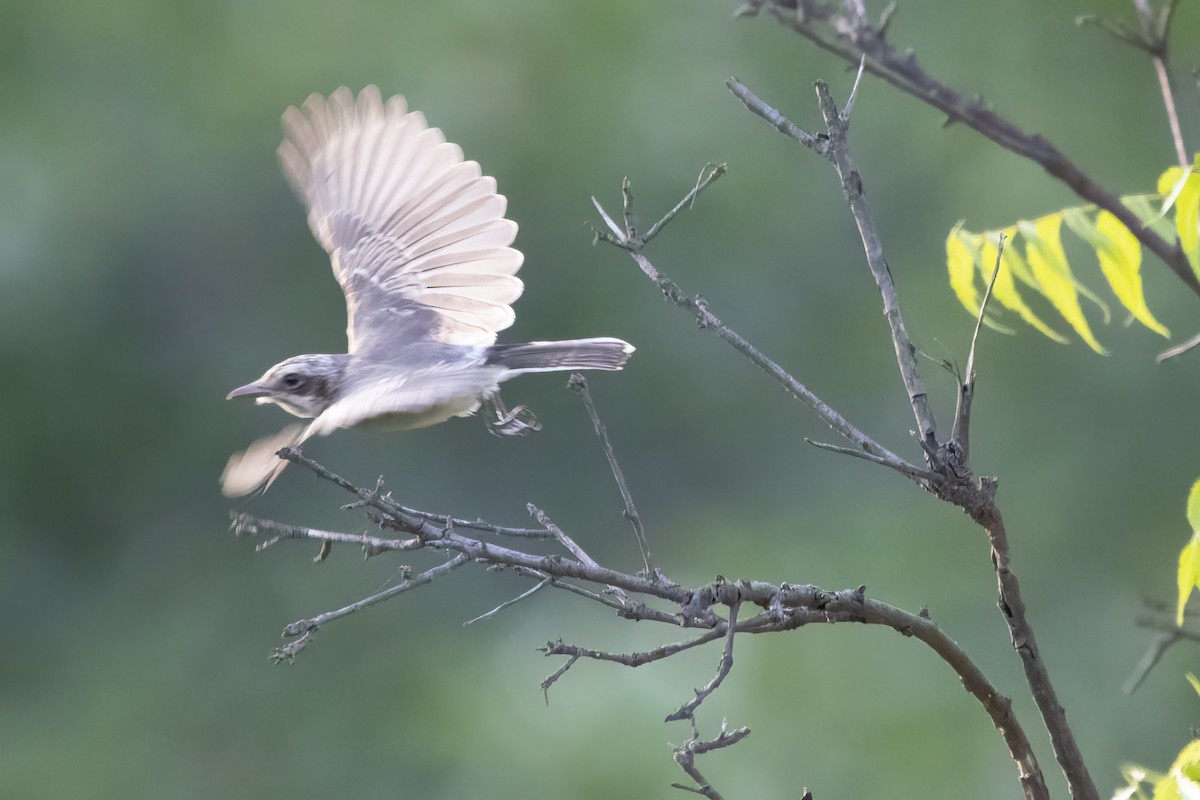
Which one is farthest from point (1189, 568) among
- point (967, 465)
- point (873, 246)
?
point (873, 246)

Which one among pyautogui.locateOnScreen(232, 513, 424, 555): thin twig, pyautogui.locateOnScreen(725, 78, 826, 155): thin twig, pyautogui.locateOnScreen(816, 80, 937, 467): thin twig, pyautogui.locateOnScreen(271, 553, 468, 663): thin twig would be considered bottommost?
pyautogui.locateOnScreen(271, 553, 468, 663): thin twig

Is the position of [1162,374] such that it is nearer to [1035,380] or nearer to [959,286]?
[1035,380]

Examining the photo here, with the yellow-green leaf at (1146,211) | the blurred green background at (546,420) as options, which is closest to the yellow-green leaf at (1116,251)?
the yellow-green leaf at (1146,211)

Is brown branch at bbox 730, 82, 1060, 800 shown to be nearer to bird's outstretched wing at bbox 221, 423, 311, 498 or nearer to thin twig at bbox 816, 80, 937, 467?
thin twig at bbox 816, 80, 937, 467

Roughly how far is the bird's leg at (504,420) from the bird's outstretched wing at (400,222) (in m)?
0.30

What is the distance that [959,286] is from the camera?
44.1 inches

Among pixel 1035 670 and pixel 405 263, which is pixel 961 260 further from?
pixel 405 263

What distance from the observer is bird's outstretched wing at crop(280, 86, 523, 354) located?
6.07 ft

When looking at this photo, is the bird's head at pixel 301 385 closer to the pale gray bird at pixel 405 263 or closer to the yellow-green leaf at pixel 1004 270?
the pale gray bird at pixel 405 263

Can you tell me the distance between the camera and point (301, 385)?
1717mm

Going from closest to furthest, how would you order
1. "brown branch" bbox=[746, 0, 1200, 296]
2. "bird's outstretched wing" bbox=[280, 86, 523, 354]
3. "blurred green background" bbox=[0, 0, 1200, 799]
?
"brown branch" bbox=[746, 0, 1200, 296]
"bird's outstretched wing" bbox=[280, 86, 523, 354]
"blurred green background" bbox=[0, 0, 1200, 799]

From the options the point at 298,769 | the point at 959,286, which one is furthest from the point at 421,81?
the point at 959,286

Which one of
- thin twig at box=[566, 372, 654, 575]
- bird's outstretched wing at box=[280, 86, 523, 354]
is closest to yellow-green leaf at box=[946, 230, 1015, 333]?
thin twig at box=[566, 372, 654, 575]

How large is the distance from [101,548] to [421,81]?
246 centimetres
